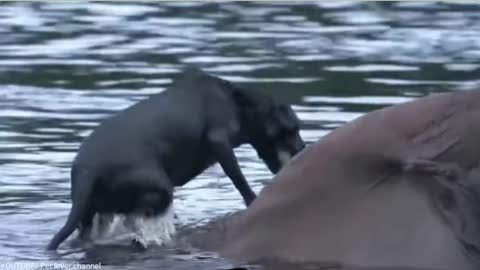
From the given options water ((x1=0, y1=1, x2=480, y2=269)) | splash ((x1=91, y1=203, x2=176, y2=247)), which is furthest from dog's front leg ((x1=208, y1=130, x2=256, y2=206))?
splash ((x1=91, y1=203, x2=176, y2=247))

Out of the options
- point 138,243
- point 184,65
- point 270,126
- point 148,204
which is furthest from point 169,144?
point 184,65

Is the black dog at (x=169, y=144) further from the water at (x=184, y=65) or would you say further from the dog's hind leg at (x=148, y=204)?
the water at (x=184, y=65)

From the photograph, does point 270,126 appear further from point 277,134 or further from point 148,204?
point 148,204

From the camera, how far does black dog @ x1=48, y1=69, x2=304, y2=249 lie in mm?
6840

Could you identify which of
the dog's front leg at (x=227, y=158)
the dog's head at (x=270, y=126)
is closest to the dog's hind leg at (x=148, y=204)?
the dog's front leg at (x=227, y=158)

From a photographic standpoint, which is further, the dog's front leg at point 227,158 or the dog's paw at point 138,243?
the dog's front leg at point 227,158

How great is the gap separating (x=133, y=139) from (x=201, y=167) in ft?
1.83

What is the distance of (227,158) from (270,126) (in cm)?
51

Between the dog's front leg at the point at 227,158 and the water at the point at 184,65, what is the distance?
0.24 metres

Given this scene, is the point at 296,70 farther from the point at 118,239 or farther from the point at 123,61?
the point at 118,239

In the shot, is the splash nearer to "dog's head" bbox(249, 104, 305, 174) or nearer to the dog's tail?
the dog's tail

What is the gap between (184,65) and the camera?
12.8 metres

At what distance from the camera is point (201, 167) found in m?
7.43

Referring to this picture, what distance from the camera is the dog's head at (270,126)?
7762 millimetres
